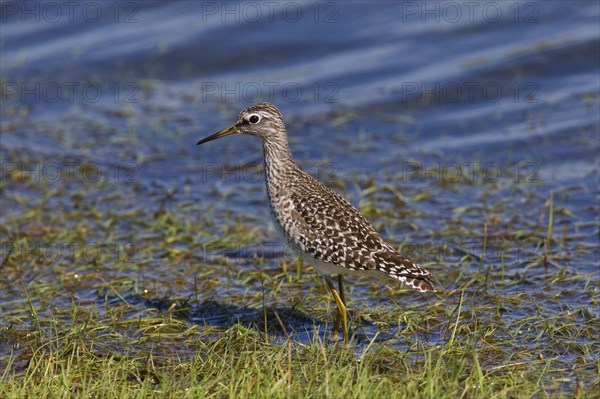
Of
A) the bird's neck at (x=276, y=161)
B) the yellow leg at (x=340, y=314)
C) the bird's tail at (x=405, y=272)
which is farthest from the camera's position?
the bird's neck at (x=276, y=161)

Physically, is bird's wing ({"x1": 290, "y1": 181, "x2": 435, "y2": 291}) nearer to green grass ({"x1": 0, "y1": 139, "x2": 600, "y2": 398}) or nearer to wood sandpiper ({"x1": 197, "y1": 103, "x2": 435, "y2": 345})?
wood sandpiper ({"x1": 197, "y1": 103, "x2": 435, "y2": 345})

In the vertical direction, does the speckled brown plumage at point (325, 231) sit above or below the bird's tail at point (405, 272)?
above

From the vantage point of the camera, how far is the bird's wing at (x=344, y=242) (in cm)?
736

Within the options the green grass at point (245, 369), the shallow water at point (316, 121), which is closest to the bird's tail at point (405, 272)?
the green grass at point (245, 369)

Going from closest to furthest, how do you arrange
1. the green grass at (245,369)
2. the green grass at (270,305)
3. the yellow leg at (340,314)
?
the green grass at (245,369) < the green grass at (270,305) < the yellow leg at (340,314)

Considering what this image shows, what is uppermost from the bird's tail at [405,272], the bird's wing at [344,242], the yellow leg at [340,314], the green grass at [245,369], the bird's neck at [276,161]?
the bird's neck at [276,161]

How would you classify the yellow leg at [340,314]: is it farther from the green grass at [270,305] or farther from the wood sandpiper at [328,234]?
the green grass at [270,305]

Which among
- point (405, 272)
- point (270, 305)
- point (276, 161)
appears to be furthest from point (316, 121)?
point (405, 272)

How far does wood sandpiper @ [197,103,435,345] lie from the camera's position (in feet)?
24.2

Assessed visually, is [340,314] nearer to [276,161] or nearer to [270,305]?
[270,305]

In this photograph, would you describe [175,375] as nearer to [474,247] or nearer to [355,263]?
[355,263]

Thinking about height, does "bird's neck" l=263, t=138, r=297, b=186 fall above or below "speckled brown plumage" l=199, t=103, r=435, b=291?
above

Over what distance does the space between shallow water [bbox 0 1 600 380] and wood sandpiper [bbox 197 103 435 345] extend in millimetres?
748

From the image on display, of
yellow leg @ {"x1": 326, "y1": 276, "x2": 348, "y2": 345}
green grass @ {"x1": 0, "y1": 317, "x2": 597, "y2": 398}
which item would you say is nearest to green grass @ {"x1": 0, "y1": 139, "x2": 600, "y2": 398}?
green grass @ {"x1": 0, "y1": 317, "x2": 597, "y2": 398}
